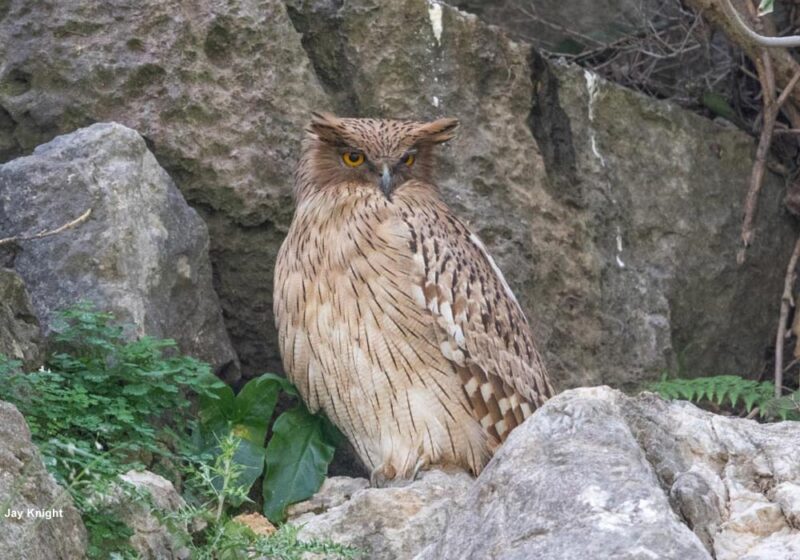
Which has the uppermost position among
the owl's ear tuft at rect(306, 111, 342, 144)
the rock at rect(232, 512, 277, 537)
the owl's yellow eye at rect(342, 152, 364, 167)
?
the owl's ear tuft at rect(306, 111, 342, 144)

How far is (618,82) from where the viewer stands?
7129 millimetres

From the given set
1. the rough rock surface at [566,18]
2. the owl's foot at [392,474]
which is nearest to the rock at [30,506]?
the owl's foot at [392,474]

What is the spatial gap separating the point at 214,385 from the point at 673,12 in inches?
133

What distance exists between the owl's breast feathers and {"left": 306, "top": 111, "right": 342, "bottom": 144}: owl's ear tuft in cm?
20

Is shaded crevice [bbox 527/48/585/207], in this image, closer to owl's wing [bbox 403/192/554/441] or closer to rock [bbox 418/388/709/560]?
owl's wing [bbox 403/192/554/441]

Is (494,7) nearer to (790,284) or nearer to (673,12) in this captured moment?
(673,12)

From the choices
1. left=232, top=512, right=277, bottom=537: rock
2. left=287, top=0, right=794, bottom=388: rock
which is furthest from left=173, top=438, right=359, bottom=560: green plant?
left=287, top=0, right=794, bottom=388: rock

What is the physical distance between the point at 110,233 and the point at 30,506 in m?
1.91

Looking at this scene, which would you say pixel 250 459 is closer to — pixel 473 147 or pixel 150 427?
pixel 150 427

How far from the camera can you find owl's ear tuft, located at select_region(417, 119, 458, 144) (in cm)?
551

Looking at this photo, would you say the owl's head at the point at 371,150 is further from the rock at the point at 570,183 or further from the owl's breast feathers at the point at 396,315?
the rock at the point at 570,183

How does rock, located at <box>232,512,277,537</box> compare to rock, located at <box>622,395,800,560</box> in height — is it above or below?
below

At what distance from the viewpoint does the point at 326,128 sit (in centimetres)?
544

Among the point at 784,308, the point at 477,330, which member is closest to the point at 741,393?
the point at 784,308
